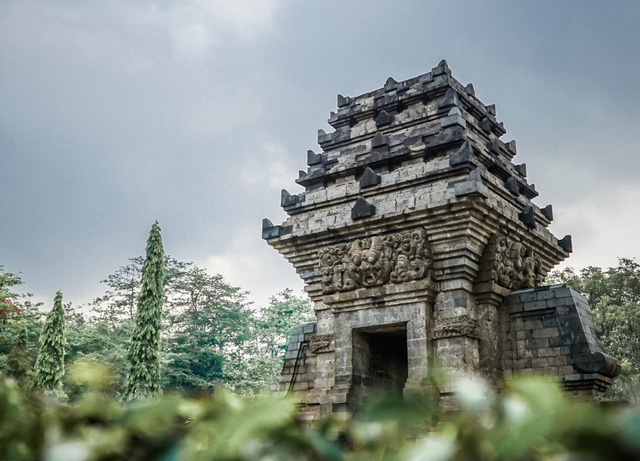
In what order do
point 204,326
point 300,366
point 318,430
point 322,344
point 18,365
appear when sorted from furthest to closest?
point 204,326
point 300,366
point 322,344
point 18,365
point 318,430

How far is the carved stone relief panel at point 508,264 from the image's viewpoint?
1041 centimetres

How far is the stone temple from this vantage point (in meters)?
9.91

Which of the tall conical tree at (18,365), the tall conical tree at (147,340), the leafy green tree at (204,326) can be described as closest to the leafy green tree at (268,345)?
the leafy green tree at (204,326)

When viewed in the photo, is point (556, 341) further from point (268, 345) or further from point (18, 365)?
point (268, 345)

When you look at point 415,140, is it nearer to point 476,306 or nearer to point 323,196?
point 323,196

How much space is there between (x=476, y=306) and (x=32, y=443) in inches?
393

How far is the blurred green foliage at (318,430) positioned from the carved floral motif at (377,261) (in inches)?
369

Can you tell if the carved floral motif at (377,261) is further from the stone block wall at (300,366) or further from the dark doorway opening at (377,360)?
the stone block wall at (300,366)

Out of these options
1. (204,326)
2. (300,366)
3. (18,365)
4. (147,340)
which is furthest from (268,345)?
(18,365)

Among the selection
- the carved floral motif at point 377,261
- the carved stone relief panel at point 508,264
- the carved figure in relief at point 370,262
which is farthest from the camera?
the carved figure in relief at point 370,262

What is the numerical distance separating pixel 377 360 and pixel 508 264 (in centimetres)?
296

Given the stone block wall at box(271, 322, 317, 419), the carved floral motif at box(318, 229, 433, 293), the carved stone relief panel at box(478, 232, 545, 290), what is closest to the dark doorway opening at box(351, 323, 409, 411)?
the carved floral motif at box(318, 229, 433, 293)

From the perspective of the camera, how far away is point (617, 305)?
89.2 ft

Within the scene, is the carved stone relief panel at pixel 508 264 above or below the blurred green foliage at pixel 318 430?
above
